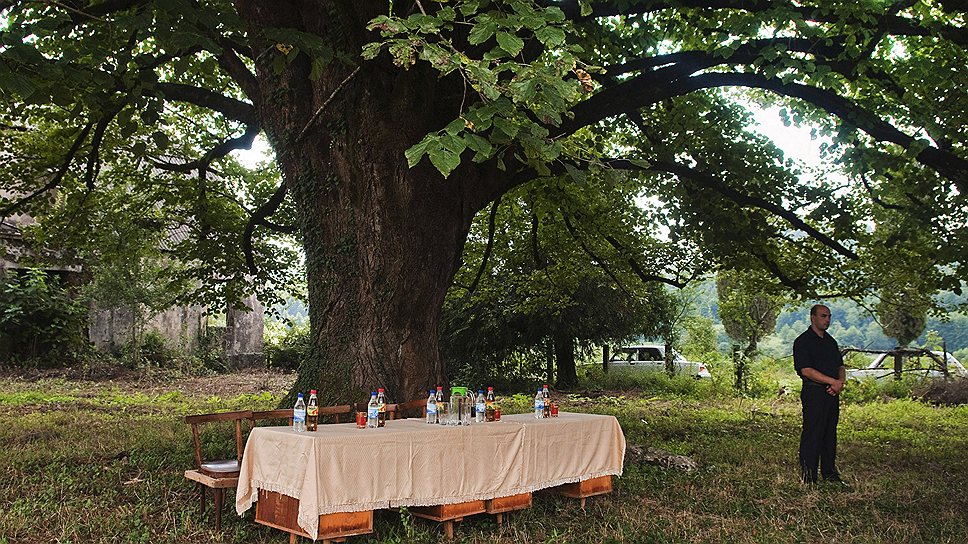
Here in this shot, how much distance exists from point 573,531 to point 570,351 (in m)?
15.8

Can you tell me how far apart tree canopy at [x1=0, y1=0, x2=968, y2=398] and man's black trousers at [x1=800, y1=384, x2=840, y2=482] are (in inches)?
107

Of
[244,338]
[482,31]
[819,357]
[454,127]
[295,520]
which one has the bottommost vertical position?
[295,520]

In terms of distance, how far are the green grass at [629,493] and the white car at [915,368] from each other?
7.11 metres

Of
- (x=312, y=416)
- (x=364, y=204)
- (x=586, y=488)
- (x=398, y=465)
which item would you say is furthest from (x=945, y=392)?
(x=312, y=416)

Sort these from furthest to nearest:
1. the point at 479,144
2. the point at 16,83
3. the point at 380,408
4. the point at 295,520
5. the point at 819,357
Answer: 1. the point at 819,357
2. the point at 380,408
3. the point at 295,520
4. the point at 16,83
5. the point at 479,144

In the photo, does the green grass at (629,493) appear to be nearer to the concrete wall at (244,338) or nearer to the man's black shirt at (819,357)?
the man's black shirt at (819,357)

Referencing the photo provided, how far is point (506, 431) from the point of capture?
6551 millimetres

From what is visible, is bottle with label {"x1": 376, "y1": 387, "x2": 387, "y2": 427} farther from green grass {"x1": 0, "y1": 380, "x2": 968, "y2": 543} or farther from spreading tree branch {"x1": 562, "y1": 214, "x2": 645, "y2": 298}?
spreading tree branch {"x1": 562, "y1": 214, "x2": 645, "y2": 298}

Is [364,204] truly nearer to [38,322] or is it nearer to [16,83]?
[16,83]

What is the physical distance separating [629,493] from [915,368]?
52.9 feet

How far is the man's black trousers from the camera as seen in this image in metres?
8.61

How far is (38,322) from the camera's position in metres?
21.6

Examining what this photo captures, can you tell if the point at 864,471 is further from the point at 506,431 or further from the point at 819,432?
the point at 506,431

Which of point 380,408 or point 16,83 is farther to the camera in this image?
point 380,408
